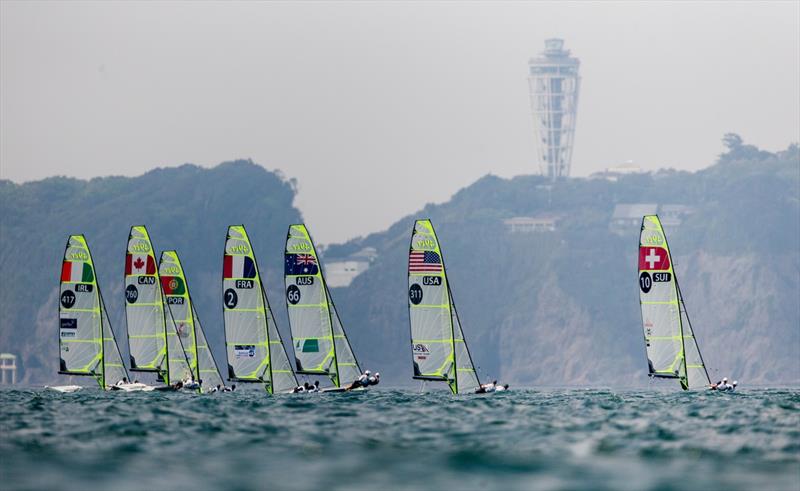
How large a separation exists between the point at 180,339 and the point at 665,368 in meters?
25.8

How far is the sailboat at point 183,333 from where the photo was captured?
297ft

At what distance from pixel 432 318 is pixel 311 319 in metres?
5.89

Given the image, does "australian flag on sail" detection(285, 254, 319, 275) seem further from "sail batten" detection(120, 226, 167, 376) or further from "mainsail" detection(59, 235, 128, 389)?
"mainsail" detection(59, 235, 128, 389)

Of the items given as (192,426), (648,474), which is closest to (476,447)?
(648,474)

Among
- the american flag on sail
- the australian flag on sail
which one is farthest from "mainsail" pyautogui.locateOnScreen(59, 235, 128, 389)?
the american flag on sail

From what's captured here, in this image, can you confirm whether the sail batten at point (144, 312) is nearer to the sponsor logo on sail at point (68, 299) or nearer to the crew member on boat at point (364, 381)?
the sponsor logo on sail at point (68, 299)

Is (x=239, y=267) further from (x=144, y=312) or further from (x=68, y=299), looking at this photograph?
(x=68, y=299)

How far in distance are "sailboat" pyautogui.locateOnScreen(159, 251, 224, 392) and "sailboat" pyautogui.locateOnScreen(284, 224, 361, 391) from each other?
987 cm

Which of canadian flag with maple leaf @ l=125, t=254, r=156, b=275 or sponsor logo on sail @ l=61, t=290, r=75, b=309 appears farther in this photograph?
sponsor logo on sail @ l=61, t=290, r=75, b=309

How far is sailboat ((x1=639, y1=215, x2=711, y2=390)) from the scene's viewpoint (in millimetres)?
84438

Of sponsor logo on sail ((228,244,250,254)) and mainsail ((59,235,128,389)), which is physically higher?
sponsor logo on sail ((228,244,250,254))

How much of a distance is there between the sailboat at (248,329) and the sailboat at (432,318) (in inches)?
277

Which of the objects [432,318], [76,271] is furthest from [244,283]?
[76,271]

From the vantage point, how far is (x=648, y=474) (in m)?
38.2
